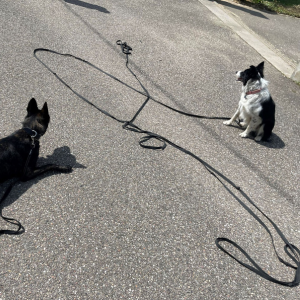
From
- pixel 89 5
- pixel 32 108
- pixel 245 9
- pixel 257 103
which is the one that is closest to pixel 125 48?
pixel 89 5

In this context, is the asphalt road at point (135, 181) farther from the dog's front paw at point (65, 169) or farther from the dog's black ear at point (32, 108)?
the dog's black ear at point (32, 108)

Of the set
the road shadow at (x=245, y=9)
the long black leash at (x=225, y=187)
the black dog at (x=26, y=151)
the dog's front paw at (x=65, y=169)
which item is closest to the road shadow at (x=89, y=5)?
the long black leash at (x=225, y=187)

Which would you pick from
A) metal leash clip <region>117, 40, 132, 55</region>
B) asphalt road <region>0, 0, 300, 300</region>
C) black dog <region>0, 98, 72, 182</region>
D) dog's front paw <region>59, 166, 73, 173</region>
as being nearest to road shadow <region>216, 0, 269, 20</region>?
asphalt road <region>0, 0, 300, 300</region>

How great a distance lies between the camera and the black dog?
3236 mm

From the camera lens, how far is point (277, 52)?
9375 mm

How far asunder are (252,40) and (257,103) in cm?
559

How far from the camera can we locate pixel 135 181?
3.83 meters

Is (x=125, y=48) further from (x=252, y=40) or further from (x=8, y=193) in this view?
(x=8, y=193)

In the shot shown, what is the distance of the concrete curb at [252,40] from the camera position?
8398 millimetres

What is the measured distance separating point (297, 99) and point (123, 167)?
515 cm

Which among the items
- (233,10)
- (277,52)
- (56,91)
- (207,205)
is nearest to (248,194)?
(207,205)

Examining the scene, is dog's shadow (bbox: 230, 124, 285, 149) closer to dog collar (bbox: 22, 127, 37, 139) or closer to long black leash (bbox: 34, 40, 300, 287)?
long black leash (bbox: 34, 40, 300, 287)

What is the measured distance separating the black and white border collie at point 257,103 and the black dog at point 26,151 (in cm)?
315

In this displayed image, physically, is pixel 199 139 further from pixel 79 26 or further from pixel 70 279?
pixel 79 26
